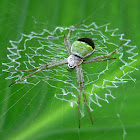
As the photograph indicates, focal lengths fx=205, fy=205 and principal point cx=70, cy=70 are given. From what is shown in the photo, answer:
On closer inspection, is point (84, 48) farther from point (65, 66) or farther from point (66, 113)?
point (66, 113)

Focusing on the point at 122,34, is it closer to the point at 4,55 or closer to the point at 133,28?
the point at 133,28

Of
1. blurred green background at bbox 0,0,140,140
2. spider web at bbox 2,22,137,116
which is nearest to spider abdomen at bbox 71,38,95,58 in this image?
spider web at bbox 2,22,137,116

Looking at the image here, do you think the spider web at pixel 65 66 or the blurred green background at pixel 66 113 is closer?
the blurred green background at pixel 66 113

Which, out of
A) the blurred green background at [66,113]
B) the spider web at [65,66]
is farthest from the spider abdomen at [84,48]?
the blurred green background at [66,113]

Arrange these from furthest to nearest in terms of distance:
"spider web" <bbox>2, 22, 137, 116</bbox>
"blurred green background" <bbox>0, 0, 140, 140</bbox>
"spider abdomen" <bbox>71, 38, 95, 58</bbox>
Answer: "spider abdomen" <bbox>71, 38, 95, 58</bbox> < "spider web" <bbox>2, 22, 137, 116</bbox> < "blurred green background" <bbox>0, 0, 140, 140</bbox>

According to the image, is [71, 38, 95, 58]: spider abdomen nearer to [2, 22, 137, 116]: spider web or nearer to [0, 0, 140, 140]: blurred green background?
[2, 22, 137, 116]: spider web

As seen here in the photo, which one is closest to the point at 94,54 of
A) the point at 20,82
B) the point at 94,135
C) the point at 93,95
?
the point at 93,95

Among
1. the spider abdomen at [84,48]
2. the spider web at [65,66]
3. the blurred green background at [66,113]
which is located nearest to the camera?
the blurred green background at [66,113]

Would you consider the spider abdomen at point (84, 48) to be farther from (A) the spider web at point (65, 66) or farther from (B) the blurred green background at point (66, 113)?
(B) the blurred green background at point (66, 113)
